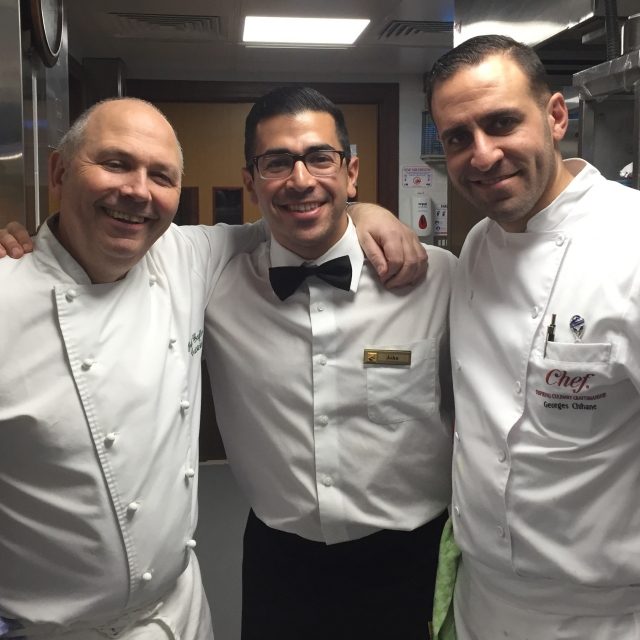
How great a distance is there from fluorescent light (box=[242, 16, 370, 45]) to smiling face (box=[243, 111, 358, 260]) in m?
1.73

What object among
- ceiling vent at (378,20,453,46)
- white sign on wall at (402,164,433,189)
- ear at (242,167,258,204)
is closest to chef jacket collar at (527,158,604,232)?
ear at (242,167,258,204)

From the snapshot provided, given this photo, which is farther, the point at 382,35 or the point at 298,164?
the point at 382,35

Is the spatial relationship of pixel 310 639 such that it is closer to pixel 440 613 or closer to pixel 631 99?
pixel 440 613

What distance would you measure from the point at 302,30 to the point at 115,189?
230 centimetres

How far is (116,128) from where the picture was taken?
1.17m

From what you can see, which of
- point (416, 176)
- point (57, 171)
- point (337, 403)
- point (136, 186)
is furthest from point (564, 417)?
point (416, 176)

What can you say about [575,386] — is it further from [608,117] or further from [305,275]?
[608,117]

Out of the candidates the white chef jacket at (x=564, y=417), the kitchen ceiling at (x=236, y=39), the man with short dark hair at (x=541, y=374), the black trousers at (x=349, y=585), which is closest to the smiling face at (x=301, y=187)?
the man with short dark hair at (x=541, y=374)

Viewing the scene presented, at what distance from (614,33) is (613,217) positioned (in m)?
0.64

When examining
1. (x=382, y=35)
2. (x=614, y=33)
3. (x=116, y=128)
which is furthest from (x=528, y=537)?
(x=382, y=35)

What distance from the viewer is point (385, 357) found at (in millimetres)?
1422

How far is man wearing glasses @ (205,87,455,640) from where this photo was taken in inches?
55.0

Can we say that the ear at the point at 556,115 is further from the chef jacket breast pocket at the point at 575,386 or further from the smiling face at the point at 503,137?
the chef jacket breast pocket at the point at 575,386

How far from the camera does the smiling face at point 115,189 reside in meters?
1.14
